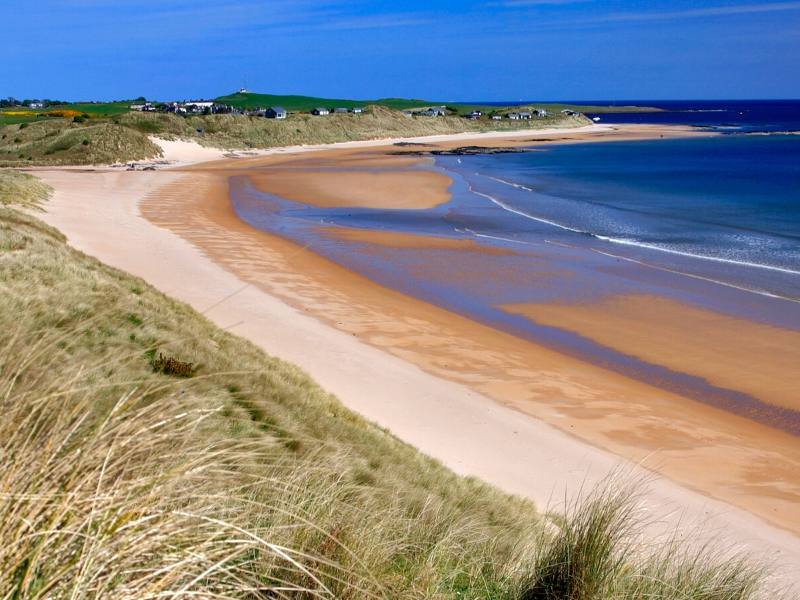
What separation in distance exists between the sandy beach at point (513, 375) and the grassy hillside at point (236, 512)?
1.20m

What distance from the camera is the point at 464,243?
85.0ft

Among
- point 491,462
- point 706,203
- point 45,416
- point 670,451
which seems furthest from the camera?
point 706,203

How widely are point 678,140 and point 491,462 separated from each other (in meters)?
96.7

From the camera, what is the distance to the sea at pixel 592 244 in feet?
57.5

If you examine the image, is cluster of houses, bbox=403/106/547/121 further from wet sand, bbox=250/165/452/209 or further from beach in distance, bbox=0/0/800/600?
beach in distance, bbox=0/0/800/600

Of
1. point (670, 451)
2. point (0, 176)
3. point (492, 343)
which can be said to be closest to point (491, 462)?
point (670, 451)

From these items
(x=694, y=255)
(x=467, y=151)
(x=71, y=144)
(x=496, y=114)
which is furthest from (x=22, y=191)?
(x=496, y=114)

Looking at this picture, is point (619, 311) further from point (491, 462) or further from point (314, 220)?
point (314, 220)

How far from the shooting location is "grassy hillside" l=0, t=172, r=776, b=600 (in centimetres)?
236

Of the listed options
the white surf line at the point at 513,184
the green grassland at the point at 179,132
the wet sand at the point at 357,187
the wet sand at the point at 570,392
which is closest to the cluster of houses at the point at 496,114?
the green grassland at the point at 179,132

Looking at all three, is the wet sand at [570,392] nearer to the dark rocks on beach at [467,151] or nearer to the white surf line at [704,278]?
the white surf line at [704,278]

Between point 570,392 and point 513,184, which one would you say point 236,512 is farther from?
point 513,184

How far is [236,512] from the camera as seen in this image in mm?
3404

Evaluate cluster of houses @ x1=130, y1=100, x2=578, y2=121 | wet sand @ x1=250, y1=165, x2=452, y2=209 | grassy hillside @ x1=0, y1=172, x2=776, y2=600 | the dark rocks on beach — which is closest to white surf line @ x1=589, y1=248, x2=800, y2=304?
wet sand @ x1=250, y1=165, x2=452, y2=209
